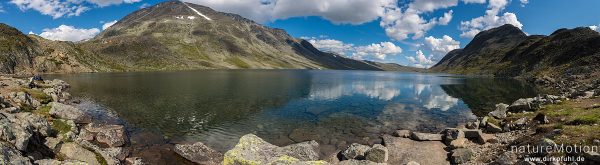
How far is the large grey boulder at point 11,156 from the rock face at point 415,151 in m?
23.9

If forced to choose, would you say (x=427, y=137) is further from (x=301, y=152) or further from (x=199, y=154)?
(x=199, y=154)

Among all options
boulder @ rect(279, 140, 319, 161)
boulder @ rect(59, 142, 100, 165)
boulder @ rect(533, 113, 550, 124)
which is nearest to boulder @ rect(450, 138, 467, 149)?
boulder @ rect(533, 113, 550, 124)

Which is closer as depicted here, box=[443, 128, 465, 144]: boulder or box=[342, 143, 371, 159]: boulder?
box=[342, 143, 371, 159]: boulder

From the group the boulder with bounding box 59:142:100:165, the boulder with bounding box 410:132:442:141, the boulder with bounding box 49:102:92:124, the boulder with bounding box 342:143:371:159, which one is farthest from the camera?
the boulder with bounding box 49:102:92:124

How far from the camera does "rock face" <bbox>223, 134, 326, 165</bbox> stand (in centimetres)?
2186

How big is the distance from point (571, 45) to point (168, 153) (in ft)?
668

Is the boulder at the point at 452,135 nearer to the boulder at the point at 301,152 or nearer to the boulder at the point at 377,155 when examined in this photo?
the boulder at the point at 377,155

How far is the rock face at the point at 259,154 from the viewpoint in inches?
861

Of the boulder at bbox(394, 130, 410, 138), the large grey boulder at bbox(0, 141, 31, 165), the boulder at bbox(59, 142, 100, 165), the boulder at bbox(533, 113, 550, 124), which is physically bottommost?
the boulder at bbox(394, 130, 410, 138)

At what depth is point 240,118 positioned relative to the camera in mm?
49688

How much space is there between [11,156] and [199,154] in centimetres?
1438

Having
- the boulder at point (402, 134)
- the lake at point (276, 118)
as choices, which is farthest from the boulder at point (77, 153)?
the boulder at point (402, 134)

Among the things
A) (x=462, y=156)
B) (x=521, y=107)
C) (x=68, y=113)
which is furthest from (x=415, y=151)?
(x=68, y=113)

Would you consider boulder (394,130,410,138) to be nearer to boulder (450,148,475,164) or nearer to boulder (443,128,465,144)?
boulder (443,128,465,144)
